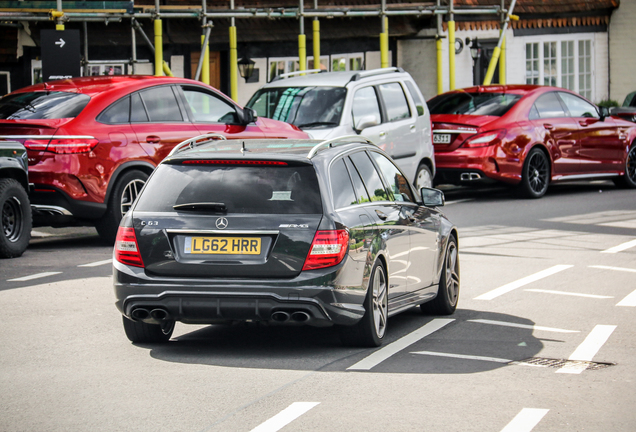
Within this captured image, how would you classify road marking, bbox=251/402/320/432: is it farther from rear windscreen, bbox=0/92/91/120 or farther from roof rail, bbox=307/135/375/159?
rear windscreen, bbox=0/92/91/120

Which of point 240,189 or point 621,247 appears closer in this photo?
point 240,189

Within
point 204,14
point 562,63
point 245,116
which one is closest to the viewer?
point 245,116


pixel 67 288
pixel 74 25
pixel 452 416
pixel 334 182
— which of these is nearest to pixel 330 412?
pixel 452 416

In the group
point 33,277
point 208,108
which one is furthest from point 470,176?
point 33,277

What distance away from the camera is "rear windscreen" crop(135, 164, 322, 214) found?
6961 millimetres

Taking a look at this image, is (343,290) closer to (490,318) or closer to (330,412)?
(330,412)

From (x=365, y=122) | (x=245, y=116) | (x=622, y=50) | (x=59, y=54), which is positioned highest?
(x=622, y=50)

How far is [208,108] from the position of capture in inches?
532

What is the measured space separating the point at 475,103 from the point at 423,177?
6.80ft

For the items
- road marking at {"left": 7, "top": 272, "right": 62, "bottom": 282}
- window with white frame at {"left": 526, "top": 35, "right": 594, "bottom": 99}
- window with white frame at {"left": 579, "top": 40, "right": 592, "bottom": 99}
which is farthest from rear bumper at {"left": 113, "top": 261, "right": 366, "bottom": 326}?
window with white frame at {"left": 579, "top": 40, "right": 592, "bottom": 99}

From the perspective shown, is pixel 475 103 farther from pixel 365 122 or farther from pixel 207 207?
pixel 207 207

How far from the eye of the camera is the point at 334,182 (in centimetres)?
724

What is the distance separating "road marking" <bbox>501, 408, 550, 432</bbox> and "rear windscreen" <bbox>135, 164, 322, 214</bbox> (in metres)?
1.91

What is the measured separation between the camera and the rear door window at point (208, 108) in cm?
1343
